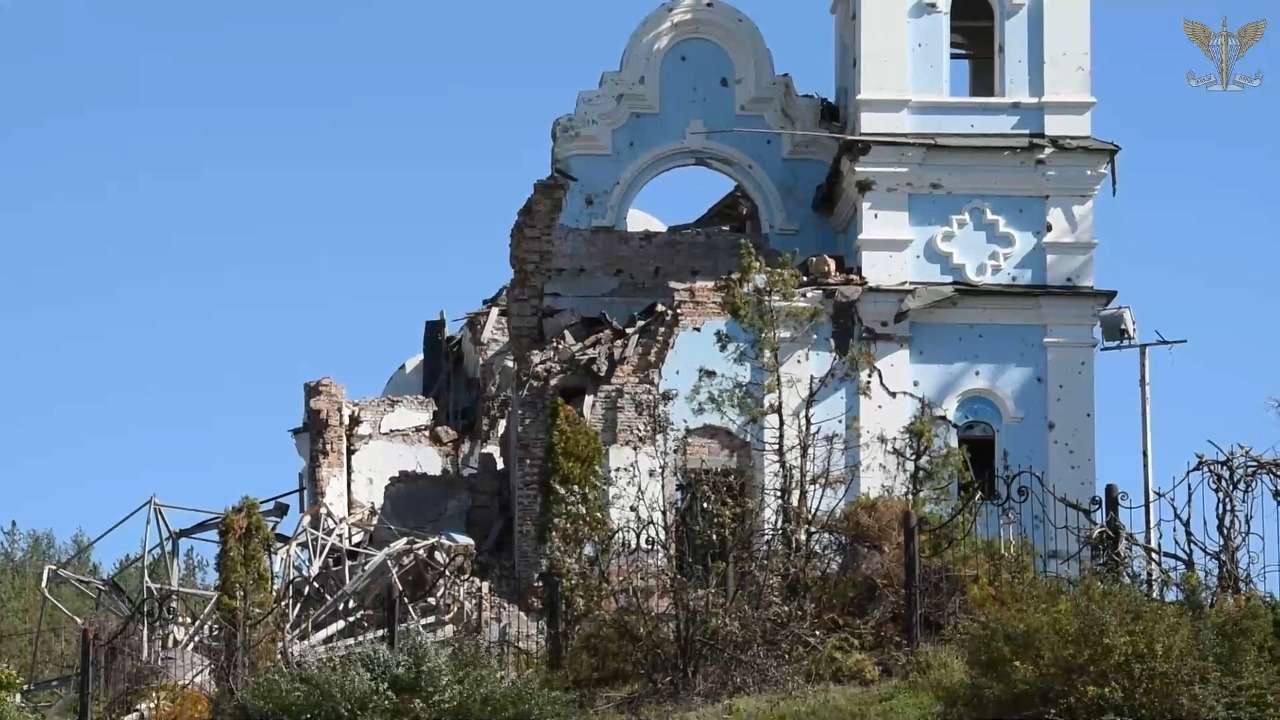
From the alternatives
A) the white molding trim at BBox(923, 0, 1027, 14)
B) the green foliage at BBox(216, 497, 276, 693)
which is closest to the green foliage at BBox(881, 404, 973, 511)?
the white molding trim at BBox(923, 0, 1027, 14)

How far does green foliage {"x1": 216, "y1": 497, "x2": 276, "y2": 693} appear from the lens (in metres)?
24.6

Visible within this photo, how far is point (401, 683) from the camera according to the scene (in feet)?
70.8

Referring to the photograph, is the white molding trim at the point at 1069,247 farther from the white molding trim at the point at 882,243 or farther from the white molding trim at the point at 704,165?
the white molding trim at the point at 704,165

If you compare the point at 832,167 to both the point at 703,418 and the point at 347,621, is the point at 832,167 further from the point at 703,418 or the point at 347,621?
the point at 347,621

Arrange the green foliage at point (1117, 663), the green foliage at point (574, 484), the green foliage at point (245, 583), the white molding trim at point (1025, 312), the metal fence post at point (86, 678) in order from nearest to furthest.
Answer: the green foliage at point (1117, 663) < the metal fence post at point (86, 678) < the green foliage at point (245, 583) < the green foliage at point (574, 484) < the white molding trim at point (1025, 312)

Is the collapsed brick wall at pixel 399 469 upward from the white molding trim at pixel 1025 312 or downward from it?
downward

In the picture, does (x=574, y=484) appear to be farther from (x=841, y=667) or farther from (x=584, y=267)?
(x=841, y=667)

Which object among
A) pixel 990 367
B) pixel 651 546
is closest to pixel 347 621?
pixel 651 546

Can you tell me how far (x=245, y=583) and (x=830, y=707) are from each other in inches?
256

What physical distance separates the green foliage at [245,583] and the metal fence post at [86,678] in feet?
3.60

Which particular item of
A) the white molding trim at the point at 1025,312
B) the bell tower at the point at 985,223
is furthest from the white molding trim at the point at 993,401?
the white molding trim at the point at 1025,312

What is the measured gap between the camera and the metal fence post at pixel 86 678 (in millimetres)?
24031

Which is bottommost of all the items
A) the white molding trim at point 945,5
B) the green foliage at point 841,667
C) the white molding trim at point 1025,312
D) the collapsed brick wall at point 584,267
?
the green foliage at point 841,667

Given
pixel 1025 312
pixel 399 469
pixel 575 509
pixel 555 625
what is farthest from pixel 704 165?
pixel 555 625
